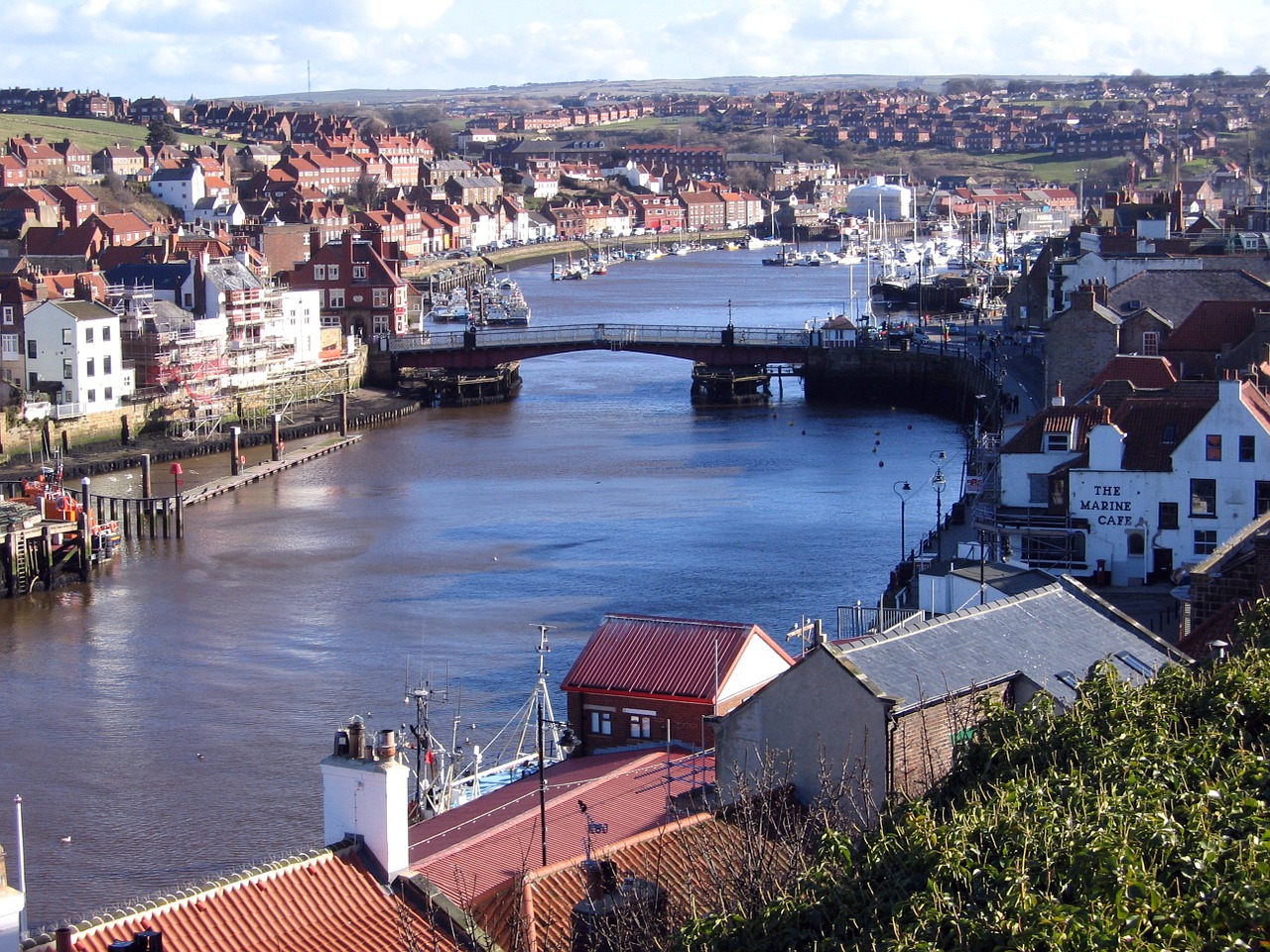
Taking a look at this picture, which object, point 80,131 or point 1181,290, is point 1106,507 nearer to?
point 1181,290

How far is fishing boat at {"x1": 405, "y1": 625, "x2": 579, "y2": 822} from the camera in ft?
54.6

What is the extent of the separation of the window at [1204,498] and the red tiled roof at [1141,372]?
16.5ft

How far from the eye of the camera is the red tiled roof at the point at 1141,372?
30.3 meters

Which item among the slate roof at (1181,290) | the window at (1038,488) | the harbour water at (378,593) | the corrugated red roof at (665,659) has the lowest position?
the harbour water at (378,593)

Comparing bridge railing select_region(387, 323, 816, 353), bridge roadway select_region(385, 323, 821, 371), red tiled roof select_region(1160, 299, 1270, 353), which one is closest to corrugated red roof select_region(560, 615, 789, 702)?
red tiled roof select_region(1160, 299, 1270, 353)

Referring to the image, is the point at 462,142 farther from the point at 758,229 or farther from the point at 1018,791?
the point at 1018,791

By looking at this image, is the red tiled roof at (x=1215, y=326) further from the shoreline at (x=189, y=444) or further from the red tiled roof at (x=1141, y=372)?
the shoreline at (x=189, y=444)

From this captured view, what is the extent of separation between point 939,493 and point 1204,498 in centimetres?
659

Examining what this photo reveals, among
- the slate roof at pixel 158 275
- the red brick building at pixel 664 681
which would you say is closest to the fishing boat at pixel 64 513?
the red brick building at pixel 664 681

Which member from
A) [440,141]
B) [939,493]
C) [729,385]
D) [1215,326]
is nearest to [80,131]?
[440,141]

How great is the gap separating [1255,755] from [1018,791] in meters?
1.20

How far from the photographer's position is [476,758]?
17.2 meters

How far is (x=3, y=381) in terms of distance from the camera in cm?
4309

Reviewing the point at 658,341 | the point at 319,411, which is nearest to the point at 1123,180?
the point at 658,341
